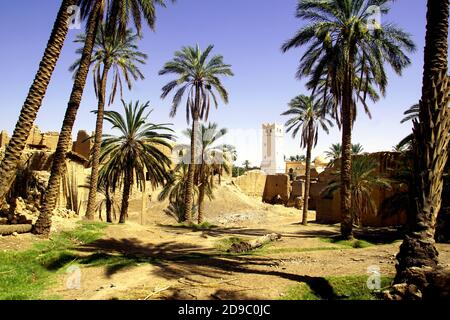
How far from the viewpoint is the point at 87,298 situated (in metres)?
7.55

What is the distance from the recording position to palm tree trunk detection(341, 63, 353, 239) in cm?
1833

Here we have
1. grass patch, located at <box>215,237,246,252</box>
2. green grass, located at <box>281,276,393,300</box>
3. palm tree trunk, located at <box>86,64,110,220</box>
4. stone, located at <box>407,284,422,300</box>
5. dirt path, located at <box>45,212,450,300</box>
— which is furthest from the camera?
palm tree trunk, located at <box>86,64,110,220</box>

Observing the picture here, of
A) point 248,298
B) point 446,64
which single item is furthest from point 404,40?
point 248,298

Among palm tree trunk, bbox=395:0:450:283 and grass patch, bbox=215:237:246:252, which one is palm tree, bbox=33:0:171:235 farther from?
palm tree trunk, bbox=395:0:450:283

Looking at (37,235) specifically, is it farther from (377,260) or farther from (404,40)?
(404,40)

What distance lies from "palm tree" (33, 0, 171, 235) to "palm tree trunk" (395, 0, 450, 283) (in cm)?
1208

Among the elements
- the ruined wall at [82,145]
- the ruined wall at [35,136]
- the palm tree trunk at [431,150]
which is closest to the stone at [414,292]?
the palm tree trunk at [431,150]

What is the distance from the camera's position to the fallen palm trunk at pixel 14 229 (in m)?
12.0

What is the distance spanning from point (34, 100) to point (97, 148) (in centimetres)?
1023

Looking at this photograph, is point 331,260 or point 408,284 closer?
point 408,284

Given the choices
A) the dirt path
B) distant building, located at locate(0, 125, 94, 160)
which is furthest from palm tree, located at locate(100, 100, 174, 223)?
distant building, located at locate(0, 125, 94, 160)

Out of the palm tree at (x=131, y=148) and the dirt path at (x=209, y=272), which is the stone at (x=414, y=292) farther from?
the palm tree at (x=131, y=148)

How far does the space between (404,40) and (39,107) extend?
16.6m

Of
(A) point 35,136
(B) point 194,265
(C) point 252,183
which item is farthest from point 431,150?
(C) point 252,183
